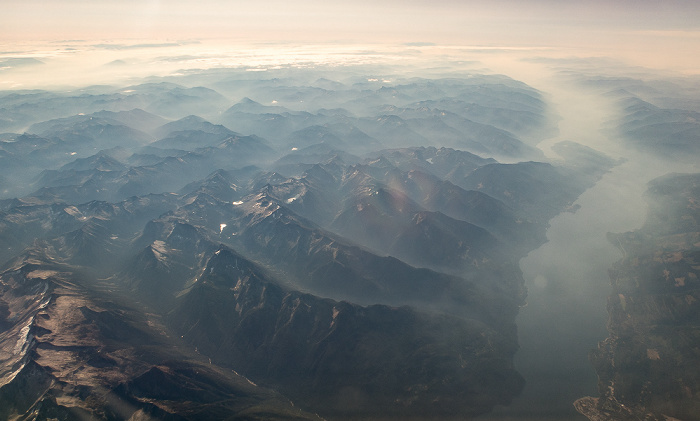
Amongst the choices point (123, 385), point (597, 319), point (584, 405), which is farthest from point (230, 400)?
point (597, 319)

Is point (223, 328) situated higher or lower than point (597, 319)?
lower

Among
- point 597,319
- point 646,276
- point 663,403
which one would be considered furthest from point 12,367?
point 646,276

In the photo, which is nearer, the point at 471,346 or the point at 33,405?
the point at 33,405

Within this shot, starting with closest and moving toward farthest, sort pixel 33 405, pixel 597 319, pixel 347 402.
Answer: pixel 33 405 < pixel 347 402 < pixel 597 319

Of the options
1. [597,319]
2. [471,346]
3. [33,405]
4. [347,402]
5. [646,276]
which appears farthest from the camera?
[646,276]

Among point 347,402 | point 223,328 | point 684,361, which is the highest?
point 684,361

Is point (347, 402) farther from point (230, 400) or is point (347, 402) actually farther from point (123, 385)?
point (123, 385)

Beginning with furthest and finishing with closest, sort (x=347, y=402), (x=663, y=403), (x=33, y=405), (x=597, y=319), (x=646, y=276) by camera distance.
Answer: (x=646, y=276)
(x=597, y=319)
(x=347, y=402)
(x=663, y=403)
(x=33, y=405)

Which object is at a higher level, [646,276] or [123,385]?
[646,276]

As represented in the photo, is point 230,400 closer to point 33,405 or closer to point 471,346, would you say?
point 33,405
